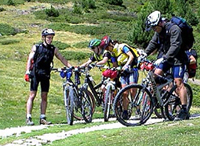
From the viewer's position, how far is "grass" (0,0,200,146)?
8.68 meters

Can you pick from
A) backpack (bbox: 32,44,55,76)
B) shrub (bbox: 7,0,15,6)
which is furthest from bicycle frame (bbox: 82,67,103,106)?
shrub (bbox: 7,0,15,6)

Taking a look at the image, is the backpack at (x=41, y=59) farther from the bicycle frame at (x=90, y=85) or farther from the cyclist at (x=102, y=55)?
the cyclist at (x=102, y=55)

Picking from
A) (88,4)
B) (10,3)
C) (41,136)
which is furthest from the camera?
(88,4)

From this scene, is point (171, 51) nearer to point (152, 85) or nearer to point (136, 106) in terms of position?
point (152, 85)

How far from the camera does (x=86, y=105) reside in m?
11.5

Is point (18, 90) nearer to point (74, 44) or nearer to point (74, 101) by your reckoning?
point (74, 101)

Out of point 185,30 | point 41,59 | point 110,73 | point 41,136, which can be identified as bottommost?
point 41,136

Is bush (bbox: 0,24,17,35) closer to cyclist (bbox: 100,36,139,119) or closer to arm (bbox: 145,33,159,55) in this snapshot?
cyclist (bbox: 100,36,139,119)

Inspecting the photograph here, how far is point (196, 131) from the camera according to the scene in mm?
8789

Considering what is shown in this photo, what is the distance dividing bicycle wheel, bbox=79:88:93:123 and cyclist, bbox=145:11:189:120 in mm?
1866

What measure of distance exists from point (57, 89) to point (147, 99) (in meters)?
11.1

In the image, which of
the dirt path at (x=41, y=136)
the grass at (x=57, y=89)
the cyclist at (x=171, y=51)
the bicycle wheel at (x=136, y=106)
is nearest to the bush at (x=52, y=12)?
the grass at (x=57, y=89)

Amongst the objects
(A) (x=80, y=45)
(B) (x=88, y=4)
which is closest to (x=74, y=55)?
(A) (x=80, y=45)

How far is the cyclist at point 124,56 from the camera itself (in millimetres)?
11273
